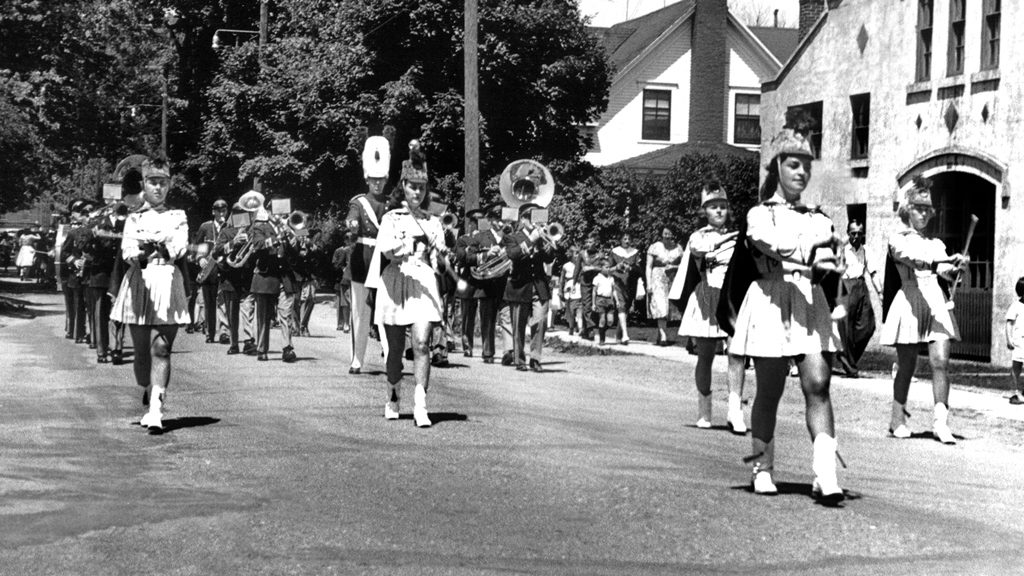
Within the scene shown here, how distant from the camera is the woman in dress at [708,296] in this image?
12430 millimetres

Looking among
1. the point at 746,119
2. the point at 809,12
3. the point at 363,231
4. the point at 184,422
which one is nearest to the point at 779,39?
the point at 746,119

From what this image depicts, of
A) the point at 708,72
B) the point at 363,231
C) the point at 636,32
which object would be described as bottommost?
→ the point at 363,231

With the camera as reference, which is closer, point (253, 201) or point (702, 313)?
point (702, 313)

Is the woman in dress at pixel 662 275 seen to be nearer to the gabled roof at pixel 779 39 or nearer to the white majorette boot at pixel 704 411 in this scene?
the white majorette boot at pixel 704 411

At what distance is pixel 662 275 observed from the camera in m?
26.8

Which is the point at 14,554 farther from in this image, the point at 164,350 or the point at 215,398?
the point at 215,398

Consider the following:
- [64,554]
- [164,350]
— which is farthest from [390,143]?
[64,554]

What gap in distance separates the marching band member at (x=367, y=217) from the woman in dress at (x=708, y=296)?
169 inches

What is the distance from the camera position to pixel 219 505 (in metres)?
8.54

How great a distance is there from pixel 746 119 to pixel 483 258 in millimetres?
39594

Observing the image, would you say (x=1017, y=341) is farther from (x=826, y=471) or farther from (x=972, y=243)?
(x=972, y=243)

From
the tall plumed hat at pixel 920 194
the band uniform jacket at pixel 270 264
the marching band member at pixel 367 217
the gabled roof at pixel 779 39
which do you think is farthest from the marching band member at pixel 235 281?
the gabled roof at pixel 779 39

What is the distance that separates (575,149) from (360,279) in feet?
97.5

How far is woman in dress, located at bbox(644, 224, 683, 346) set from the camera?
84.3 ft
